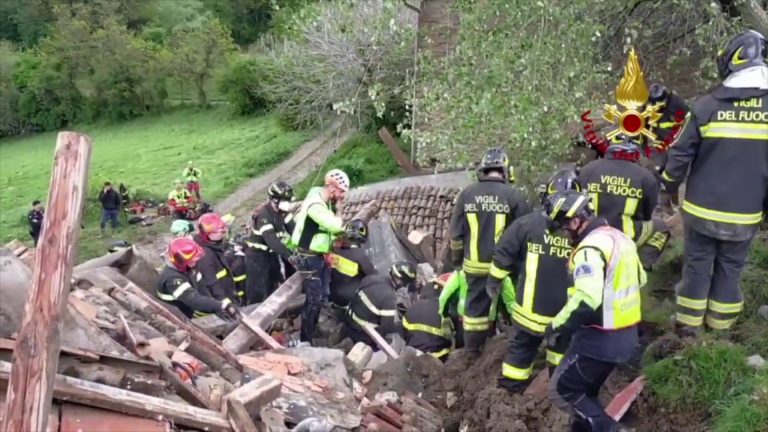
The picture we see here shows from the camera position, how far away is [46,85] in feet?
132

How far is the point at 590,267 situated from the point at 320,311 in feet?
14.7

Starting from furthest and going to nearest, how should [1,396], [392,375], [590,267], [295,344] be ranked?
[295,344], [392,375], [590,267], [1,396]

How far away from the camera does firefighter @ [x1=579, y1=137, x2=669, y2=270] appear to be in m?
6.39

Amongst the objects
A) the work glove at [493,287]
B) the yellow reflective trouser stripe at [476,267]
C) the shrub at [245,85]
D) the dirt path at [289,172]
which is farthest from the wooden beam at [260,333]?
the shrub at [245,85]

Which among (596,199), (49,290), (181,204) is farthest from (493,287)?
(181,204)

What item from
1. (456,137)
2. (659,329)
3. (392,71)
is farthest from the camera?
(392,71)

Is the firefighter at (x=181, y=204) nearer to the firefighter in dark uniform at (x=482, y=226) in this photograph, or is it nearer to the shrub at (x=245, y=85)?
the firefighter in dark uniform at (x=482, y=226)

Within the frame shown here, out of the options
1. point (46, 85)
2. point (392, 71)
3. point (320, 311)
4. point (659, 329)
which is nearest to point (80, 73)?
point (46, 85)

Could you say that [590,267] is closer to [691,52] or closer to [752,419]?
[752,419]

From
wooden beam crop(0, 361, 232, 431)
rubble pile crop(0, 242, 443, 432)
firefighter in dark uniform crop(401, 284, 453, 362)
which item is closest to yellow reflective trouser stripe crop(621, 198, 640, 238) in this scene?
firefighter in dark uniform crop(401, 284, 453, 362)

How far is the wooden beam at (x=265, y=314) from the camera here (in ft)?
24.2

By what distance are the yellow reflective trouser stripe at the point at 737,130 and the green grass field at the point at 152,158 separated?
1438cm

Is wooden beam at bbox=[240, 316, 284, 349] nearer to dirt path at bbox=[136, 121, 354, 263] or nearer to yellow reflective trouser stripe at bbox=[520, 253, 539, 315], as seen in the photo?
yellow reflective trouser stripe at bbox=[520, 253, 539, 315]

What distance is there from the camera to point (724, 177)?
219 inches
